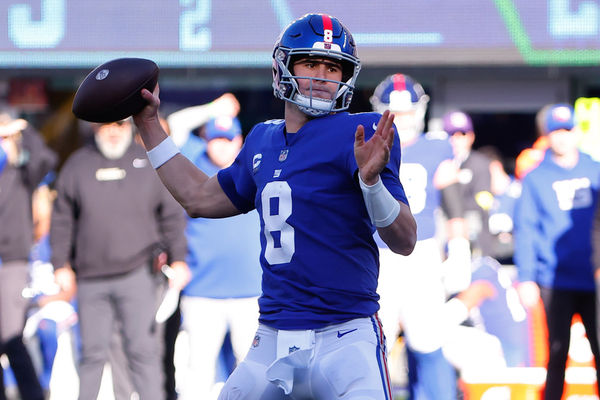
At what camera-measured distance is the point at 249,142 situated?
343cm

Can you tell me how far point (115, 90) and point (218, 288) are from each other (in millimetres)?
2652

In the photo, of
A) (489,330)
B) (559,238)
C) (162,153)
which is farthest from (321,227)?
(489,330)

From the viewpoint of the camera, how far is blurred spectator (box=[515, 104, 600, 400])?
597 cm

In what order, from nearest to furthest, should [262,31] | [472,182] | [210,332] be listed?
[210,332], [472,182], [262,31]

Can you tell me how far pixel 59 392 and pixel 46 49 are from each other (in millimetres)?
3068

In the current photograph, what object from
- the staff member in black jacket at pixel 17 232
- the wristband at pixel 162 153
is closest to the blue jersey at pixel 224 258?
the staff member in black jacket at pixel 17 232

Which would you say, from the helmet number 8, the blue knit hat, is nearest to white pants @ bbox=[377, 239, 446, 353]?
the blue knit hat

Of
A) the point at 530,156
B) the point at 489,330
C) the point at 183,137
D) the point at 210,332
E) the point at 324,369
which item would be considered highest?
the point at 183,137

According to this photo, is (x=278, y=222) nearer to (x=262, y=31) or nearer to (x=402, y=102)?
(x=402, y=102)

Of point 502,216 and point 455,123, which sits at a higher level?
point 455,123

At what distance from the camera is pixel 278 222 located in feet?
10.4

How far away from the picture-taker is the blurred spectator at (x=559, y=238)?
19.6ft

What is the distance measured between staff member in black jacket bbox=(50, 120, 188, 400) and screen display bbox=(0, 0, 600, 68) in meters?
2.60

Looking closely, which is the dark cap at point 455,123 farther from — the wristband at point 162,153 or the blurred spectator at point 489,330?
the wristband at point 162,153
